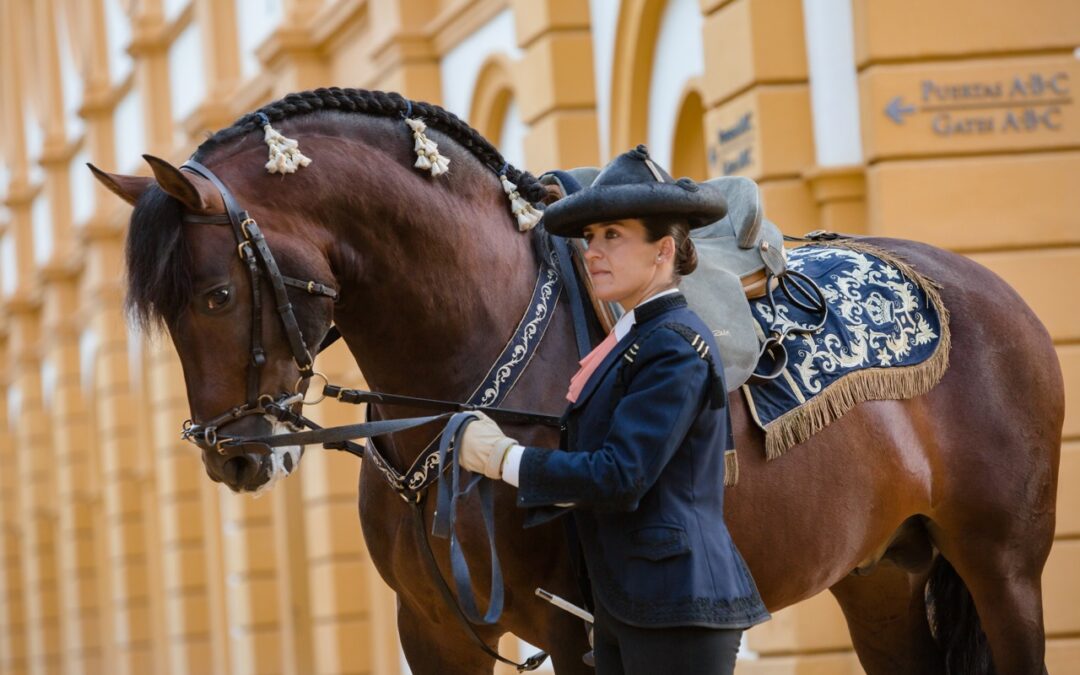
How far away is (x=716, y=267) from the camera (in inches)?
176

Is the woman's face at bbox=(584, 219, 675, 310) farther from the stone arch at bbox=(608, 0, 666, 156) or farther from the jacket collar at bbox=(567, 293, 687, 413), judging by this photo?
the stone arch at bbox=(608, 0, 666, 156)

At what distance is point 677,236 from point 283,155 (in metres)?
1.04

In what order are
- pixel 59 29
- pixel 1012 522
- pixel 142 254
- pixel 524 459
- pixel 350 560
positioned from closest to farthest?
pixel 524 459
pixel 142 254
pixel 1012 522
pixel 350 560
pixel 59 29

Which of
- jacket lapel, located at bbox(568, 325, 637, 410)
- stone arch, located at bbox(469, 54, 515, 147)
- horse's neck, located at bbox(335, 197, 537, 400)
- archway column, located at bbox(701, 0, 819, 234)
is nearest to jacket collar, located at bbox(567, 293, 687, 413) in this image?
jacket lapel, located at bbox(568, 325, 637, 410)

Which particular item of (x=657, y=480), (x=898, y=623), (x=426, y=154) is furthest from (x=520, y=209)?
(x=898, y=623)

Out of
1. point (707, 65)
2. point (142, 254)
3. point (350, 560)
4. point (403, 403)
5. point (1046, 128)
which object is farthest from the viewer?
point (350, 560)

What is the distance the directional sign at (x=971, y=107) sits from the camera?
798 cm

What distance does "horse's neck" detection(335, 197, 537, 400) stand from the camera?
13.7 ft

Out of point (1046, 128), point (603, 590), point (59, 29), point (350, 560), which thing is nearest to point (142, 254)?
point (603, 590)

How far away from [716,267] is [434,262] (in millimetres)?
777

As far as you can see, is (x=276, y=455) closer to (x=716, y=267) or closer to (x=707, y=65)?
(x=716, y=267)

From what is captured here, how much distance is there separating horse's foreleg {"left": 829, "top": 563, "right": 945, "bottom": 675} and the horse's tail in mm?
37

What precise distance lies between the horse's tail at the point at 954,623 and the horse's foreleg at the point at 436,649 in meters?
1.52

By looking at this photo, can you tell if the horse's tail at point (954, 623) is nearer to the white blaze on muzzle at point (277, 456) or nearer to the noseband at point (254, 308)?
the white blaze on muzzle at point (277, 456)
